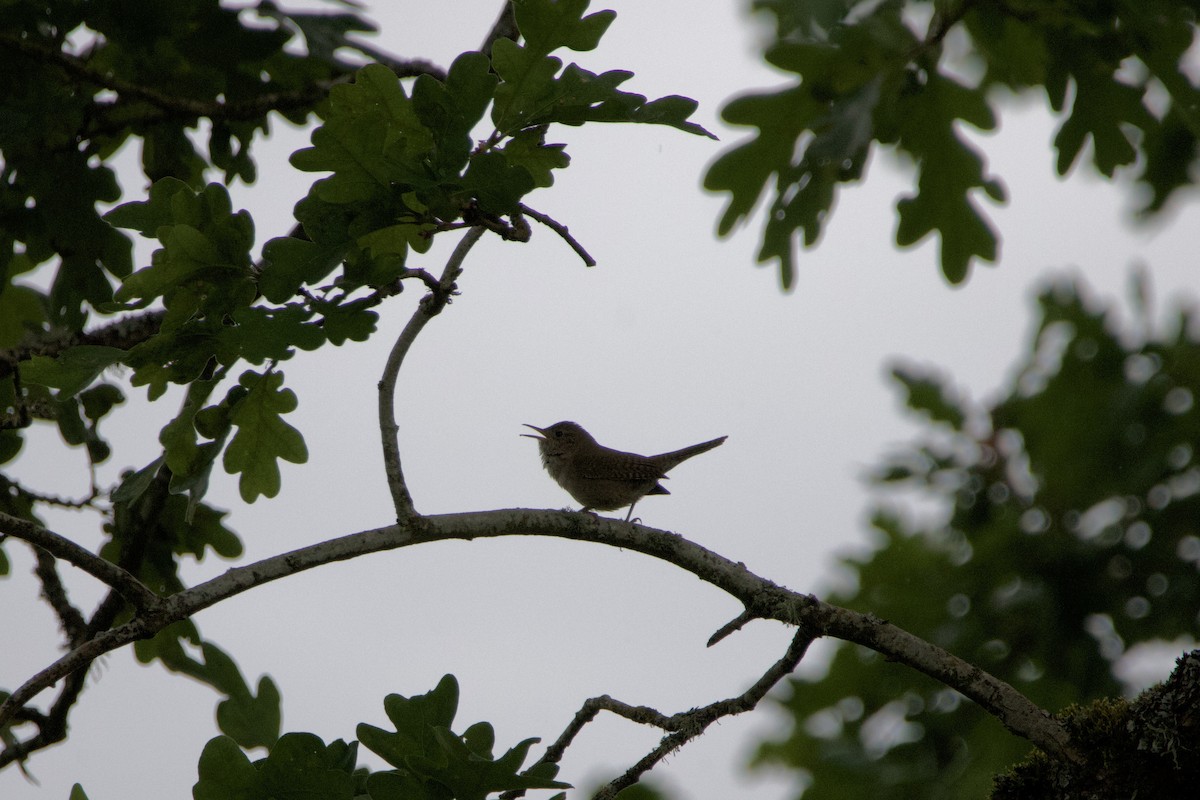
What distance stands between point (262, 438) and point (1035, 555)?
20.6 feet

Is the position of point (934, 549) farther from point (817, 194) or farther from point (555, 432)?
point (817, 194)

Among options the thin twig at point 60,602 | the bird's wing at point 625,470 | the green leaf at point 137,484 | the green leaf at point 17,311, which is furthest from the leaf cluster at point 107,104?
the bird's wing at point 625,470

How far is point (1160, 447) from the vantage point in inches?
300

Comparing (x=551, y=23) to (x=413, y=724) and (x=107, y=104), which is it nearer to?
(x=413, y=724)

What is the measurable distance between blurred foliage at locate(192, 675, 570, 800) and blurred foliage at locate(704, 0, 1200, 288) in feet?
7.11

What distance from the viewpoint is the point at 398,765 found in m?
2.27

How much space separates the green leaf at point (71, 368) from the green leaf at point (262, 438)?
0.30 metres

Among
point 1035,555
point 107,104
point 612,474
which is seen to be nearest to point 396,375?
point 107,104

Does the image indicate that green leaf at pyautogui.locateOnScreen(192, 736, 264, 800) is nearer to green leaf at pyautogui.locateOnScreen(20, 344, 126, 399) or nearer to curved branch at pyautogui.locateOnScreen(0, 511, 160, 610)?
curved branch at pyautogui.locateOnScreen(0, 511, 160, 610)

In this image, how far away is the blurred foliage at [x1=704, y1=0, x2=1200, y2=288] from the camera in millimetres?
3668

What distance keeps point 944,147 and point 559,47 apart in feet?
8.35

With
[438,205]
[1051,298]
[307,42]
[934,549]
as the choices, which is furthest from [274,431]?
[1051,298]

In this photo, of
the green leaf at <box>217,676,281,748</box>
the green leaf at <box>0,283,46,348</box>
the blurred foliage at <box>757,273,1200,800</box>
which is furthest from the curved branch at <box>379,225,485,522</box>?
the blurred foliage at <box>757,273,1200,800</box>

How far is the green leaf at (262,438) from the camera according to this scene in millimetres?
2585
